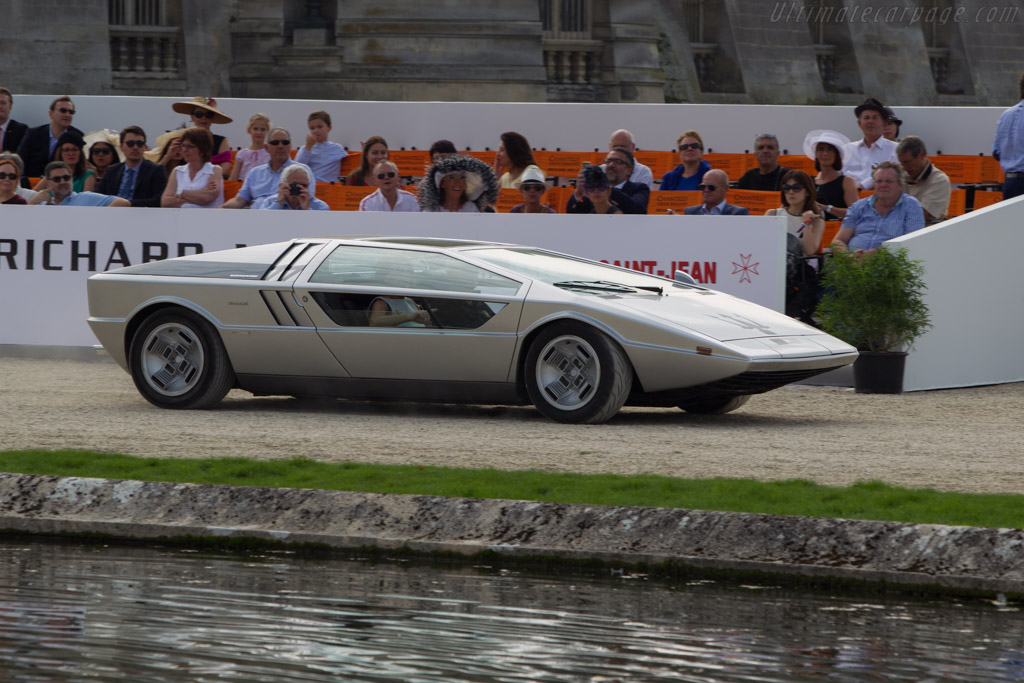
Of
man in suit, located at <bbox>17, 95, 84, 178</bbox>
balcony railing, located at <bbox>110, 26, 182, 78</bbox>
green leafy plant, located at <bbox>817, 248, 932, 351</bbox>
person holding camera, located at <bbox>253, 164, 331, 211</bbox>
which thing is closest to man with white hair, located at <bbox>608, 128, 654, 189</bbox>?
green leafy plant, located at <bbox>817, 248, 932, 351</bbox>

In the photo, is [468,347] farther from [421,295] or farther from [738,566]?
[738,566]

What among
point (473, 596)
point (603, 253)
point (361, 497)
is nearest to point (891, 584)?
point (473, 596)

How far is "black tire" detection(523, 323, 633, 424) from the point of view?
1092 cm

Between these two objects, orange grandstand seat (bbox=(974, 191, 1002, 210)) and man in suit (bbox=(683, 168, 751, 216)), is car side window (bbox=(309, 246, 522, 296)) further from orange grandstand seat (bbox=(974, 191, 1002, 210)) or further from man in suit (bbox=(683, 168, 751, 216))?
orange grandstand seat (bbox=(974, 191, 1002, 210))

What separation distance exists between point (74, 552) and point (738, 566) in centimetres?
298

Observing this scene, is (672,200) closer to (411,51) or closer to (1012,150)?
(1012,150)

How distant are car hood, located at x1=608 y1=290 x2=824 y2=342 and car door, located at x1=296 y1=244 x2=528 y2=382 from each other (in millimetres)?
834

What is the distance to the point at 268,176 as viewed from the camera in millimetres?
16266

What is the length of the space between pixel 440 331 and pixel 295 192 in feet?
14.3

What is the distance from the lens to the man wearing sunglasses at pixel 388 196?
15352 millimetres

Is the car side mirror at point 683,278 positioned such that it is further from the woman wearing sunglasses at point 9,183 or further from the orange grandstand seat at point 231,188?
the woman wearing sunglasses at point 9,183

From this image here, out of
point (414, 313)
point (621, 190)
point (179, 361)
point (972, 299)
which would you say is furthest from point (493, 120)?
point (414, 313)

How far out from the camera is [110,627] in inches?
237

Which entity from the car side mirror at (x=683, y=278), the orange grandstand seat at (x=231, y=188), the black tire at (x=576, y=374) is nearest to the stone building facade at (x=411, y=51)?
the orange grandstand seat at (x=231, y=188)
